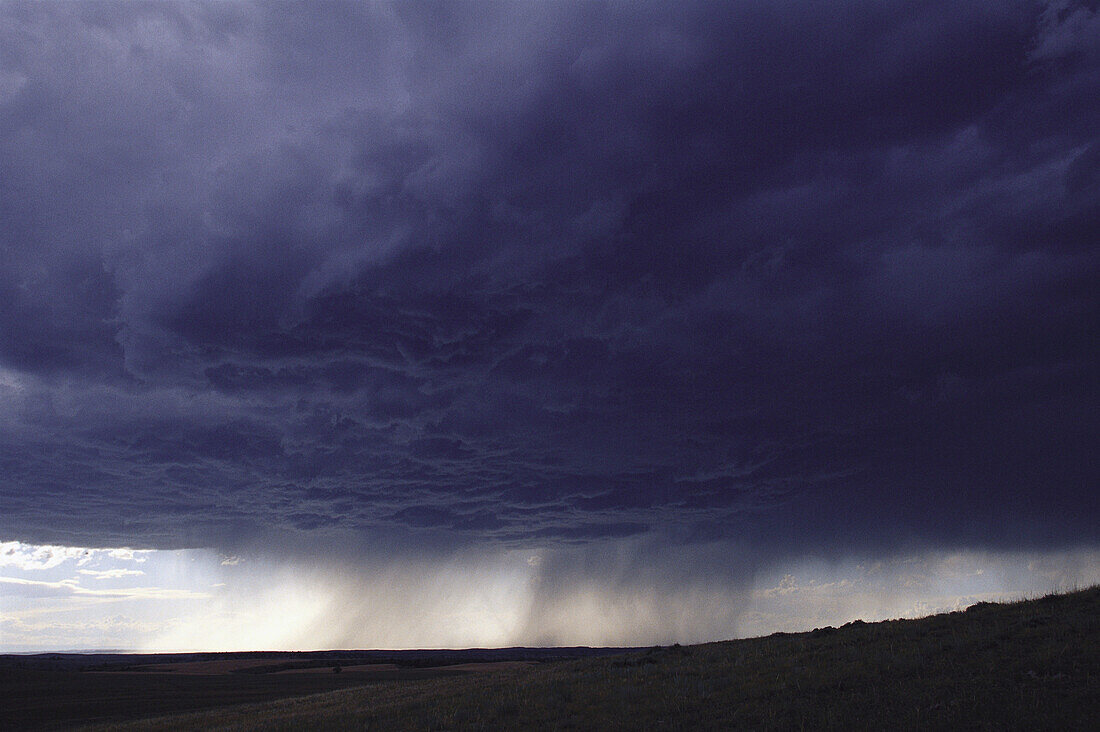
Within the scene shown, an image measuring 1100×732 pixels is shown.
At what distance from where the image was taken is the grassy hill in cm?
1507

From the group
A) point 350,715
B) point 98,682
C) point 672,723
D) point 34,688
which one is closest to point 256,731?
point 350,715

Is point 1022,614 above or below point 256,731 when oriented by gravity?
above

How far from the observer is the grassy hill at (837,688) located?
1507 cm

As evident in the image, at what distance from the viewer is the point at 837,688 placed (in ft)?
60.3

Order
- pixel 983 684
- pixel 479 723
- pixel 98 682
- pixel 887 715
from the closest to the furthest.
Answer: pixel 887 715 < pixel 983 684 < pixel 479 723 < pixel 98 682

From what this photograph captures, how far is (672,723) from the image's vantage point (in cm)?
1756

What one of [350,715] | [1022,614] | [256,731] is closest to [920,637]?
[1022,614]

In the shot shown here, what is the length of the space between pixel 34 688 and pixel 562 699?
242ft

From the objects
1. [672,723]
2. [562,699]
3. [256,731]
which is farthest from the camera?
[256,731]

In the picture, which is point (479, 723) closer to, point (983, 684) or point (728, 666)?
point (728, 666)

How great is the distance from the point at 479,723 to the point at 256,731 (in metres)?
10.3

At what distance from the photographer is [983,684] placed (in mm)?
16453

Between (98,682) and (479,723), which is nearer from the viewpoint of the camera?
(479,723)

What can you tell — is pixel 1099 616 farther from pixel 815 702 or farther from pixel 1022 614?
pixel 815 702
